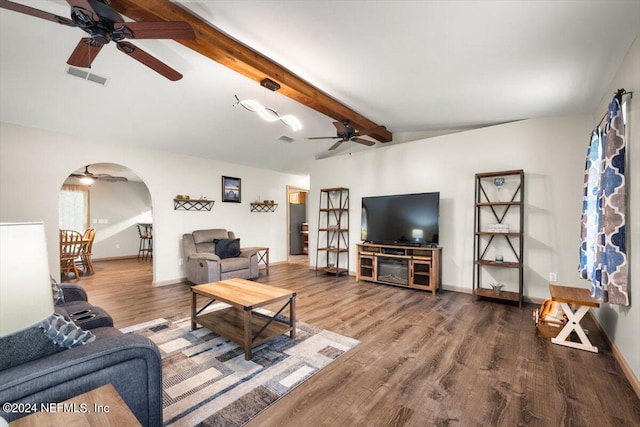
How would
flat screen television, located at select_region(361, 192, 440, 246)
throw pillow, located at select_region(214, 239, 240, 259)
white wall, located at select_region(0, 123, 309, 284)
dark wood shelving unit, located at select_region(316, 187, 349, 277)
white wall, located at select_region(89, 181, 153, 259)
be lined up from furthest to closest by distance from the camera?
white wall, located at select_region(89, 181, 153, 259) < dark wood shelving unit, located at select_region(316, 187, 349, 277) < throw pillow, located at select_region(214, 239, 240, 259) < flat screen television, located at select_region(361, 192, 440, 246) < white wall, located at select_region(0, 123, 309, 284)

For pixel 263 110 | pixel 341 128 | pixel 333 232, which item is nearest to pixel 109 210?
pixel 333 232

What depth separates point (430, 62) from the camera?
279 cm

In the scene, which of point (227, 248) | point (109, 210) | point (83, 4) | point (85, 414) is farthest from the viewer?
point (109, 210)

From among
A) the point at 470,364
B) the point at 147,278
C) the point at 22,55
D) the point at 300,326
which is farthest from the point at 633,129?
the point at 147,278

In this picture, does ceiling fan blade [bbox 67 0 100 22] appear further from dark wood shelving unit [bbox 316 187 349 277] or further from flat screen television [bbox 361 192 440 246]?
dark wood shelving unit [bbox 316 187 349 277]

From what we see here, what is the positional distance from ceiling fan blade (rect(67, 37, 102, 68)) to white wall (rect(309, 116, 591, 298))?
15.1ft

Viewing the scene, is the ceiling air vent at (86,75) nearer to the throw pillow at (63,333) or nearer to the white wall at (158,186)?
the white wall at (158,186)

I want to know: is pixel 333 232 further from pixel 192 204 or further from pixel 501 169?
pixel 501 169

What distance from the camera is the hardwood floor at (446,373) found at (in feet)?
5.88

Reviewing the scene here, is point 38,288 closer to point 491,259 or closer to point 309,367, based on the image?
point 309,367

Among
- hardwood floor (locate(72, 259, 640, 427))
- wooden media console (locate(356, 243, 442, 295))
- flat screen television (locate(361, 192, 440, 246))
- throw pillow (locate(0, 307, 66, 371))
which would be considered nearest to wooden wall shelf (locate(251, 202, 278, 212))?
flat screen television (locate(361, 192, 440, 246))

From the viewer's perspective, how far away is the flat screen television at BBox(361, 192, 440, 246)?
4.71m

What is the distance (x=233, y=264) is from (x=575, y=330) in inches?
A: 184

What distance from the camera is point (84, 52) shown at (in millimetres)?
2152
